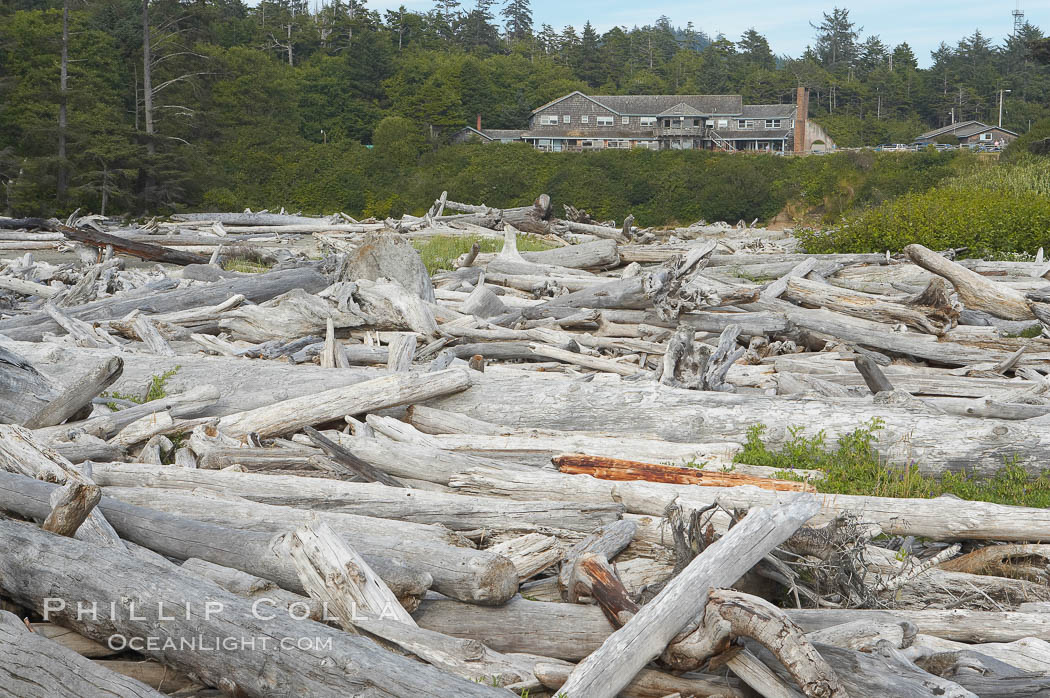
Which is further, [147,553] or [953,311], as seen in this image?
[953,311]

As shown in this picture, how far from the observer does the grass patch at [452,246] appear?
49.4 feet

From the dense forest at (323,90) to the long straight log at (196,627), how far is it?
1396 inches

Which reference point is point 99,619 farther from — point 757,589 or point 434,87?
point 434,87

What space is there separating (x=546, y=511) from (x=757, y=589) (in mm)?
1085

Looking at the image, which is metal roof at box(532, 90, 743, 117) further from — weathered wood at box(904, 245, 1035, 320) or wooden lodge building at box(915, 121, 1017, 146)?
weathered wood at box(904, 245, 1035, 320)

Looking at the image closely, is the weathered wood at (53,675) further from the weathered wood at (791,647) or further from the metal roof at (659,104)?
the metal roof at (659,104)

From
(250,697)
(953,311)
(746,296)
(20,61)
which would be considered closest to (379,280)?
(746,296)

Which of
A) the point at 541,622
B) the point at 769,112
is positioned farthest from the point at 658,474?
the point at 769,112

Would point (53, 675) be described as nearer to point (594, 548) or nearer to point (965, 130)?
point (594, 548)

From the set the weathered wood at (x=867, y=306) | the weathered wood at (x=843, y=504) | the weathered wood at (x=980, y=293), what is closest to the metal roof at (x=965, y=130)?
the weathered wood at (x=980, y=293)

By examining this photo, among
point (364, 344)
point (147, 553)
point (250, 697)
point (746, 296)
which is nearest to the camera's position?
point (250, 697)

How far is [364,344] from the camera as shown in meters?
8.77

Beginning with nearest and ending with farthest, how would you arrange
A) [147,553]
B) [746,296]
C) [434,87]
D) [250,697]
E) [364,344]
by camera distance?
[250,697] < [147,553] < [364,344] < [746,296] < [434,87]

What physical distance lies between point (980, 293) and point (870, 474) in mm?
6694
